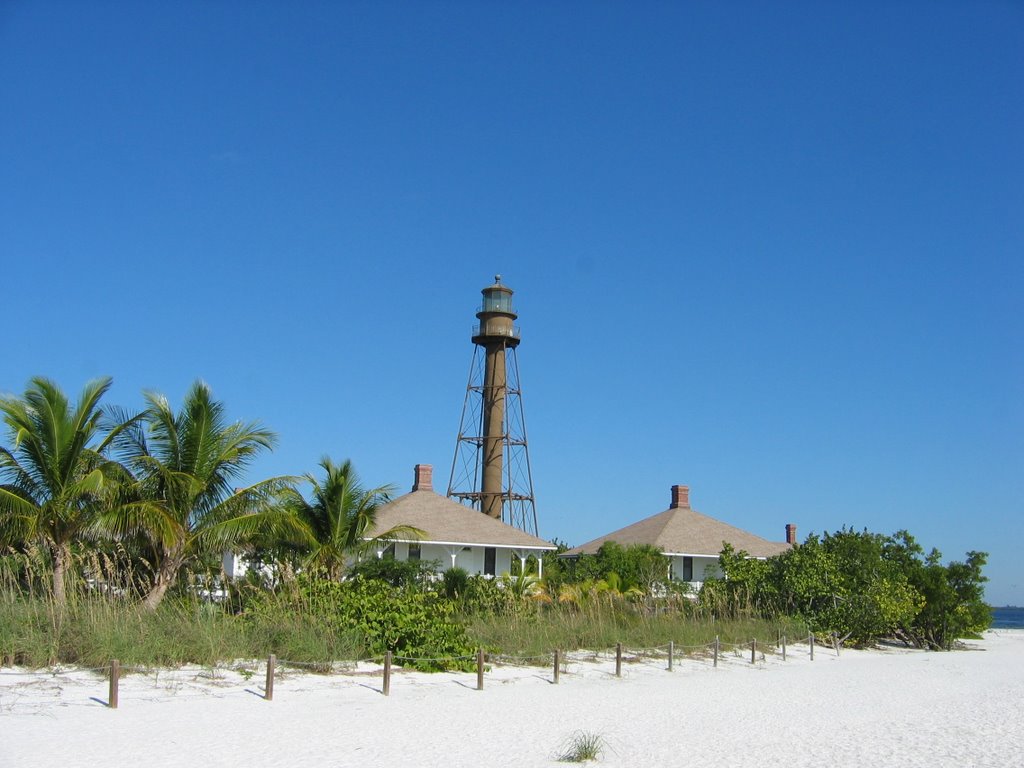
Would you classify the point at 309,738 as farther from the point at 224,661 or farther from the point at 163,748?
the point at 224,661

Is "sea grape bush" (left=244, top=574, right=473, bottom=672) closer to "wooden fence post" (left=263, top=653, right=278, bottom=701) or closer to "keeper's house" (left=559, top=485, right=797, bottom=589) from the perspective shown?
"wooden fence post" (left=263, top=653, right=278, bottom=701)

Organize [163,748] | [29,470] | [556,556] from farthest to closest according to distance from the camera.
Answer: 1. [556,556]
2. [29,470]
3. [163,748]

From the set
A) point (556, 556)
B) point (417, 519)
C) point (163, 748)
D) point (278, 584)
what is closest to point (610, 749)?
point (163, 748)

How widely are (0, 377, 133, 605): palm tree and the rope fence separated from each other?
4.14 metres

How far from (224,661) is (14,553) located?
479 cm

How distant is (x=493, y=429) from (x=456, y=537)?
9837mm

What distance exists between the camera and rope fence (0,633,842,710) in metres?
13.6

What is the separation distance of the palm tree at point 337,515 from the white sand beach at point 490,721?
23.7 ft

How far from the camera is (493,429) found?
41.8 meters

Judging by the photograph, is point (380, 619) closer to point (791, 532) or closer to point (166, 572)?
point (166, 572)

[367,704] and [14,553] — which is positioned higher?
[14,553]

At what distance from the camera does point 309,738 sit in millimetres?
→ 11414

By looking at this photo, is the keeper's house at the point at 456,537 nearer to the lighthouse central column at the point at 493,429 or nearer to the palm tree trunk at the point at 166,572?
the lighthouse central column at the point at 493,429

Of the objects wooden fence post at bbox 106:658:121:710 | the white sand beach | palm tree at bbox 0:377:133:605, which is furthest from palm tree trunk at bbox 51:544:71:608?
wooden fence post at bbox 106:658:121:710
